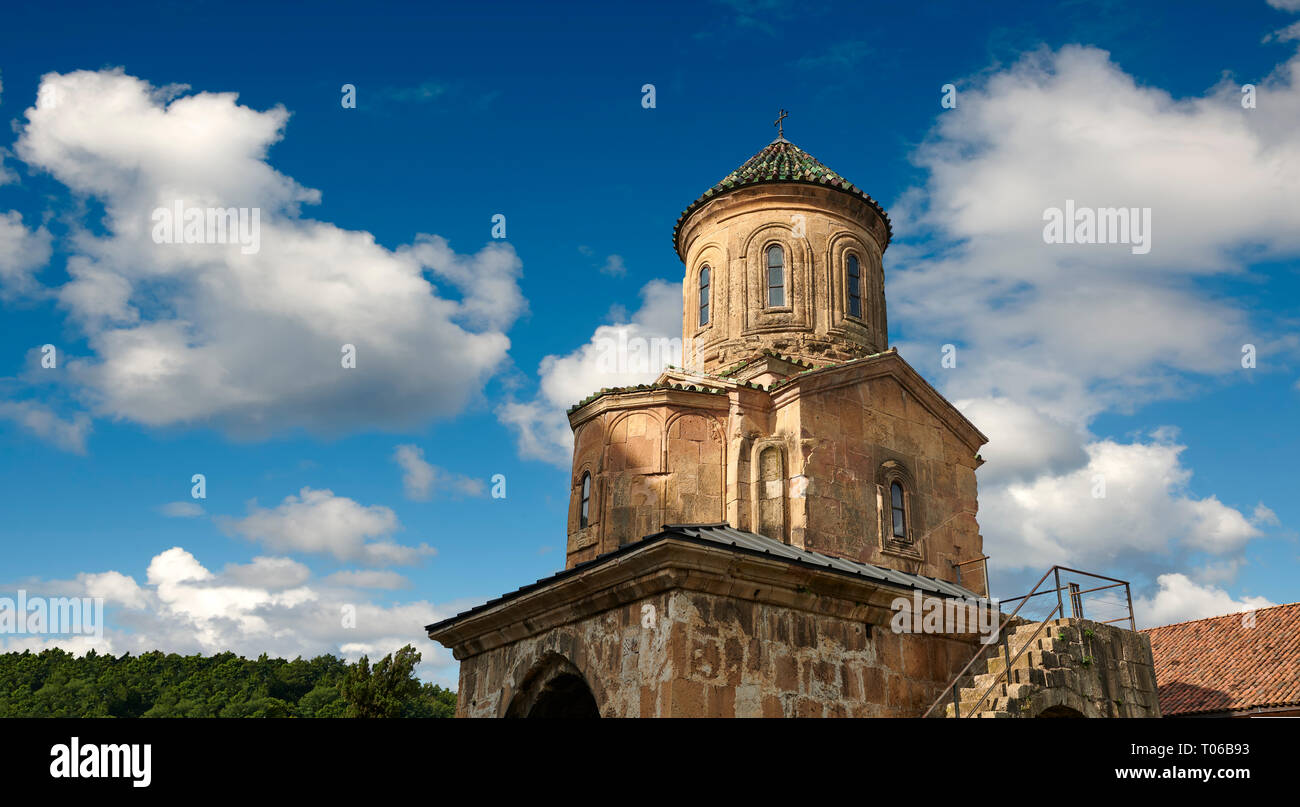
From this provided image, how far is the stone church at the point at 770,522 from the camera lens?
10.2 metres

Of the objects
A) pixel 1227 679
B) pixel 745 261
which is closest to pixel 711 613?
pixel 745 261

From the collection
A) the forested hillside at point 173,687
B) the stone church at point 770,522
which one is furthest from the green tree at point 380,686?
the forested hillside at point 173,687

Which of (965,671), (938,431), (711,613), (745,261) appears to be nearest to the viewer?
(711,613)

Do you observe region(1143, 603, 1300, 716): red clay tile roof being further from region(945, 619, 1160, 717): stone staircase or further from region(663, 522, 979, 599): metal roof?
region(663, 522, 979, 599): metal roof

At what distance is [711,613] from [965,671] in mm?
3959

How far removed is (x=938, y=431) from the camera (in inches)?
656

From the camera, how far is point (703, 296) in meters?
19.5

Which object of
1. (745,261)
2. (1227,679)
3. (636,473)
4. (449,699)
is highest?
(745,261)

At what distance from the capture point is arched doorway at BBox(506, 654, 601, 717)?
1202 cm

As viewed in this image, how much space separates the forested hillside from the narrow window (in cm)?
5163

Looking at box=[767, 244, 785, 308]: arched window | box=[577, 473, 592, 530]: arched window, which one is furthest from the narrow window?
box=[577, 473, 592, 530]: arched window

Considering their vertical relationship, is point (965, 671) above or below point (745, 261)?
below
